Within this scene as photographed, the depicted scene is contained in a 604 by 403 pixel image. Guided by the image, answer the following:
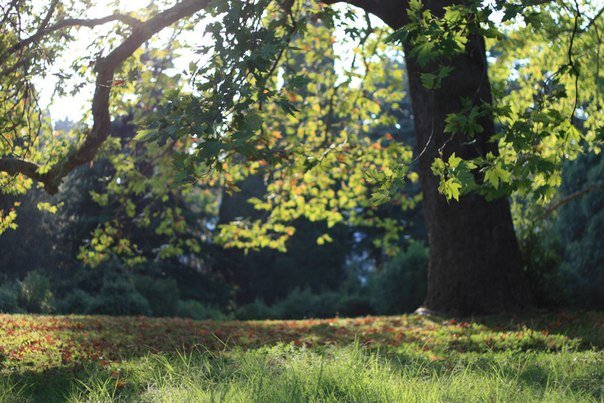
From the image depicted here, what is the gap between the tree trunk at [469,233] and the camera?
1043 cm

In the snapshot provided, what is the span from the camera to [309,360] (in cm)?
641

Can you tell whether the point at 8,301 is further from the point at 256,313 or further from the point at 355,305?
the point at 355,305

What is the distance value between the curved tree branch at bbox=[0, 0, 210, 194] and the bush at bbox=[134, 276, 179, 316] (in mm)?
10417

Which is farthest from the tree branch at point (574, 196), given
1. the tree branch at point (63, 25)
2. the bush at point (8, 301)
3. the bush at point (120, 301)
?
the bush at point (8, 301)

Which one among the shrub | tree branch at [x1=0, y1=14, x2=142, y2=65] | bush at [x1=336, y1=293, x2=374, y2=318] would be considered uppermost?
tree branch at [x1=0, y1=14, x2=142, y2=65]

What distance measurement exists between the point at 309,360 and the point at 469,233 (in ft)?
16.1

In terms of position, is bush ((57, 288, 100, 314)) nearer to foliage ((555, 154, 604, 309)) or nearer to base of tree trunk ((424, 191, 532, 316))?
base of tree trunk ((424, 191, 532, 316))

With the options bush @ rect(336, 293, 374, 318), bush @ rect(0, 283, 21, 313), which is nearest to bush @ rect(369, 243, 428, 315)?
bush @ rect(336, 293, 374, 318)

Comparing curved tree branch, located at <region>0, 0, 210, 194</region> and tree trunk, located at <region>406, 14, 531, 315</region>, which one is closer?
curved tree branch, located at <region>0, 0, 210, 194</region>

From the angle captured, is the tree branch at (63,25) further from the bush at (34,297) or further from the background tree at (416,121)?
the bush at (34,297)

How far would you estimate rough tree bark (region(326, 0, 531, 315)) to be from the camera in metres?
10.4

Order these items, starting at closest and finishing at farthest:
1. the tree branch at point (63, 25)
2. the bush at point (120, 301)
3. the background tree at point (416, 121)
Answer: the background tree at point (416, 121), the tree branch at point (63, 25), the bush at point (120, 301)

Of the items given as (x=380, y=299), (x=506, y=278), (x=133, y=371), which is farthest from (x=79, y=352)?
(x=380, y=299)

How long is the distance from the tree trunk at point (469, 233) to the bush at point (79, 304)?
8930mm
